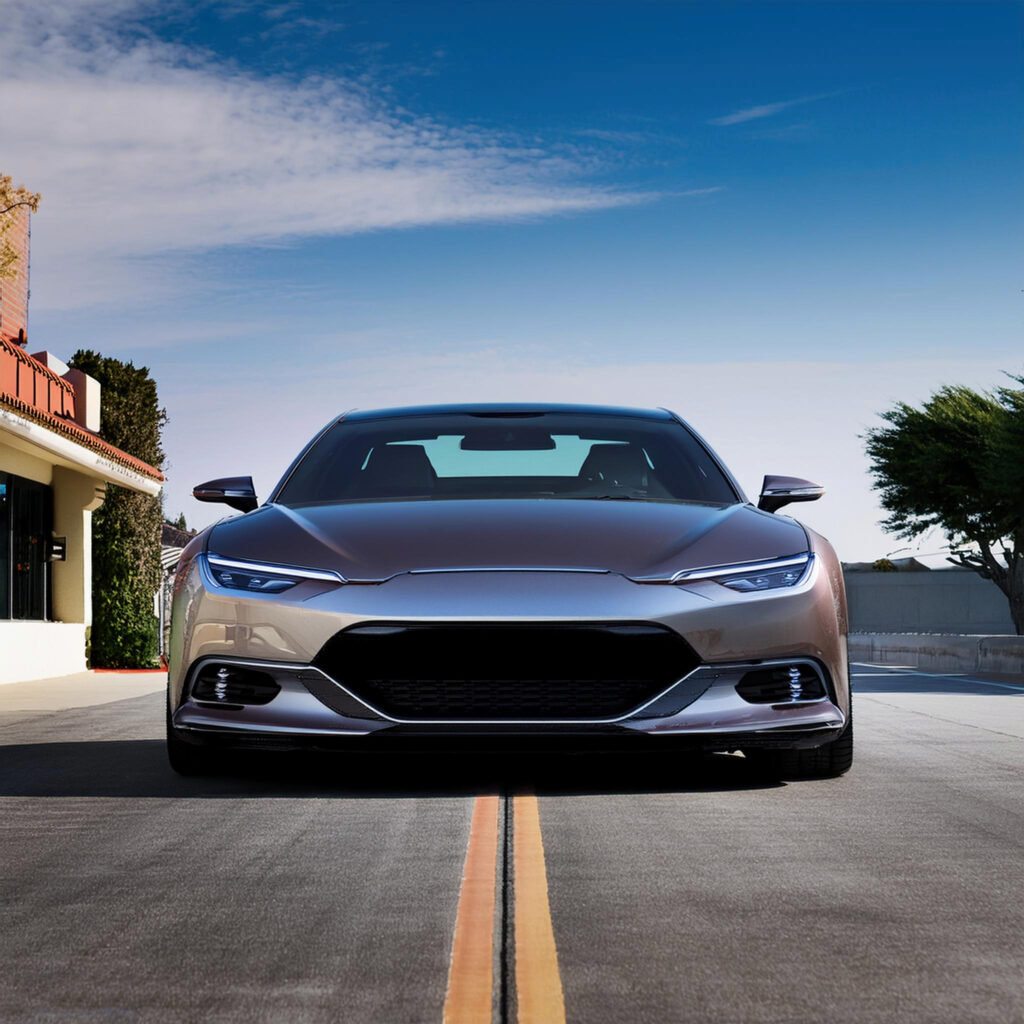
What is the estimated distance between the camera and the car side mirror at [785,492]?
709 centimetres

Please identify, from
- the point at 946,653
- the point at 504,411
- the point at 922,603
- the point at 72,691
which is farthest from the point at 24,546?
the point at 922,603

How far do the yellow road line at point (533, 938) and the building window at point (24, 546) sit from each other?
17.8 meters

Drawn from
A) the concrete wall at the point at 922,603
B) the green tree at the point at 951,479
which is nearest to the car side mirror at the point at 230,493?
the green tree at the point at 951,479

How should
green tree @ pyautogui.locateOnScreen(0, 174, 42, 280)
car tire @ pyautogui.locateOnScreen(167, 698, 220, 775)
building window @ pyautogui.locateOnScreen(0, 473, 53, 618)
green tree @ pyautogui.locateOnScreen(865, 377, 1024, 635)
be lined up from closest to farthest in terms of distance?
car tire @ pyautogui.locateOnScreen(167, 698, 220, 775) < green tree @ pyautogui.locateOnScreen(0, 174, 42, 280) < building window @ pyautogui.locateOnScreen(0, 473, 53, 618) < green tree @ pyautogui.locateOnScreen(865, 377, 1024, 635)

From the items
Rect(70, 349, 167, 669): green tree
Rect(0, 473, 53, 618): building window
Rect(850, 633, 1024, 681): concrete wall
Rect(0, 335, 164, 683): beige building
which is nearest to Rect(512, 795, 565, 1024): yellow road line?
Rect(0, 335, 164, 683): beige building

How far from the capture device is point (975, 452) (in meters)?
42.3

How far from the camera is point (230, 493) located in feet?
23.4

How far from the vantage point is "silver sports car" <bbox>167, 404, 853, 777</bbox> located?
564cm

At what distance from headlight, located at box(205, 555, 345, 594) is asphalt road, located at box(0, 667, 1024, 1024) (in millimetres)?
825

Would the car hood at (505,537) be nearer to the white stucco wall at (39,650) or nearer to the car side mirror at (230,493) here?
the car side mirror at (230,493)

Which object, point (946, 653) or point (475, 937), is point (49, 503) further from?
point (475, 937)

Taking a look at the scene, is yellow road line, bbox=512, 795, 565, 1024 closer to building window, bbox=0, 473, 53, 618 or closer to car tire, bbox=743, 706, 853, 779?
car tire, bbox=743, 706, 853, 779

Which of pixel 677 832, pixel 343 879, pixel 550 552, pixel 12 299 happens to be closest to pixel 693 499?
pixel 550 552

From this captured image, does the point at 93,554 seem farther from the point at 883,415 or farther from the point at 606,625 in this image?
the point at 883,415
